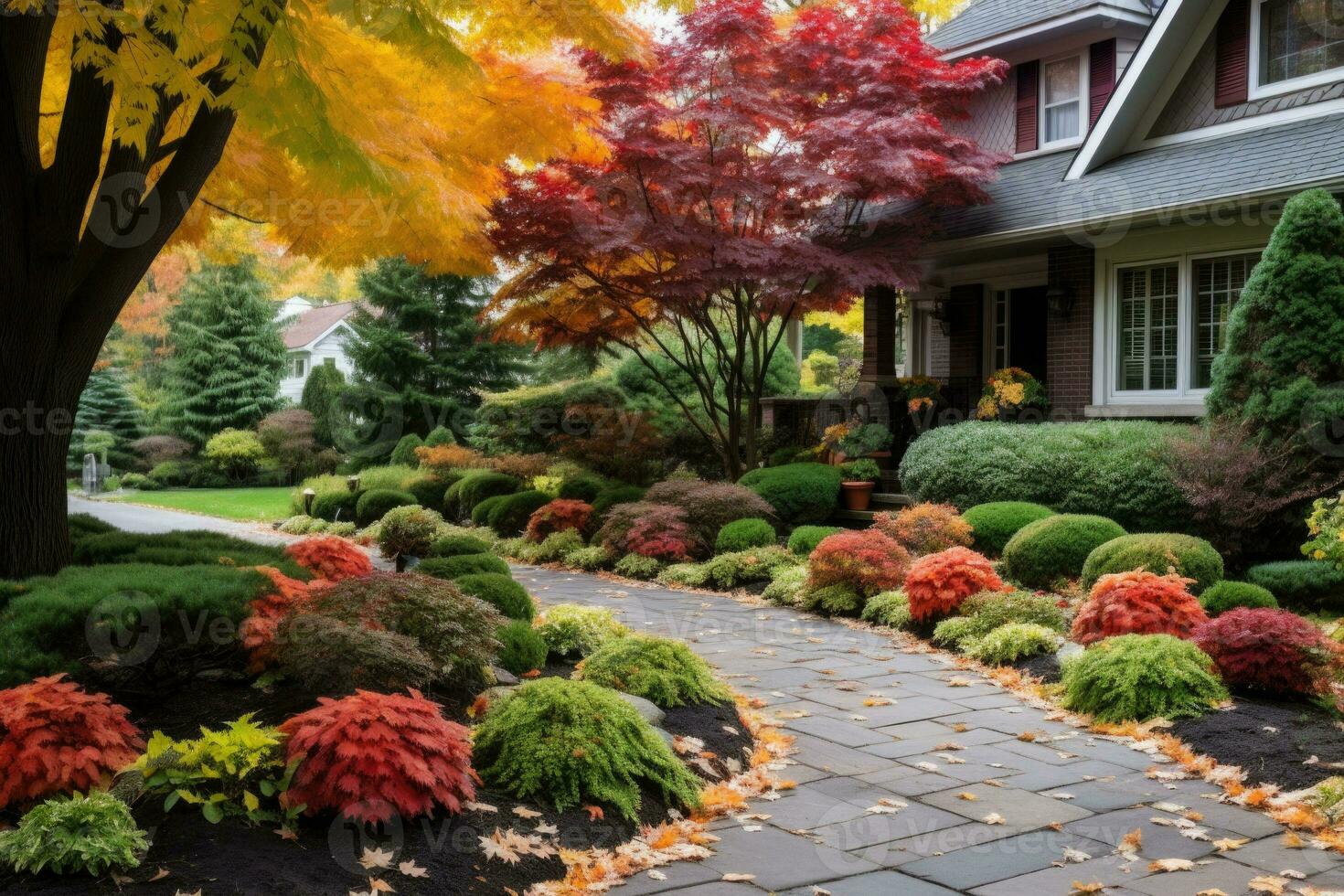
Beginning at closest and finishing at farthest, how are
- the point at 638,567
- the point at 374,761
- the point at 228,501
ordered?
the point at 374,761
the point at 638,567
the point at 228,501

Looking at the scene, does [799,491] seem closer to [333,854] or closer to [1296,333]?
[1296,333]

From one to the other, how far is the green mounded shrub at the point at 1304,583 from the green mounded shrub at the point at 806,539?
4.06 m

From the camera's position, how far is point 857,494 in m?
13.9

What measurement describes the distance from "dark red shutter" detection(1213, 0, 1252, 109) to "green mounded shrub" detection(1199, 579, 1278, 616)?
25.0 feet

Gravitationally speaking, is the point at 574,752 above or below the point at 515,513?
below

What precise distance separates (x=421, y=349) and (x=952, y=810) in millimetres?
21687

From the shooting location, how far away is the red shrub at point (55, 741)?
392cm

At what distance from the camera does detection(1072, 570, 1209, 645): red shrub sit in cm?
716

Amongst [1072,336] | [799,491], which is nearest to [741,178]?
[799,491]

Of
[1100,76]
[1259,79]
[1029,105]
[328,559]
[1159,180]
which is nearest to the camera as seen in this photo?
[328,559]

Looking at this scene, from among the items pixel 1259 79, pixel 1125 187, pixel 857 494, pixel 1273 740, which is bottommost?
pixel 1273 740

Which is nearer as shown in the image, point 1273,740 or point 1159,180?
point 1273,740

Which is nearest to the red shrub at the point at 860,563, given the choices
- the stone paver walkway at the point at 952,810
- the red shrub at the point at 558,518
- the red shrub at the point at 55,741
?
the stone paver walkway at the point at 952,810

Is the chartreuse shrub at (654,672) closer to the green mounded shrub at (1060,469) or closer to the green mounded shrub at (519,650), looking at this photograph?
the green mounded shrub at (519,650)
